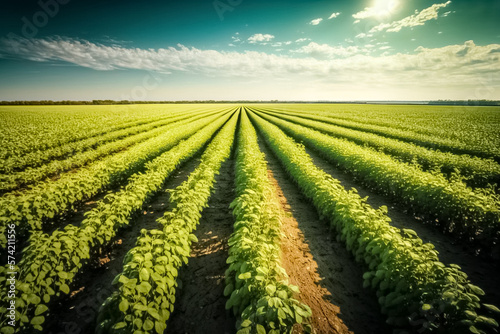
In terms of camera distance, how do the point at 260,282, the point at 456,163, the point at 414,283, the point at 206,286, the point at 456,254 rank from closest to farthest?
1. the point at 260,282
2. the point at 414,283
3. the point at 206,286
4. the point at 456,254
5. the point at 456,163

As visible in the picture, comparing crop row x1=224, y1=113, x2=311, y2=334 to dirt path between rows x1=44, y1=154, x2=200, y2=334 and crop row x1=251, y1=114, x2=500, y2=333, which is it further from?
dirt path between rows x1=44, y1=154, x2=200, y2=334

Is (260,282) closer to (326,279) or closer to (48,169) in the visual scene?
(326,279)

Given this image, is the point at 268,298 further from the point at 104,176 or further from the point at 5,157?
the point at 5,157

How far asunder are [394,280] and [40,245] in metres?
6.54

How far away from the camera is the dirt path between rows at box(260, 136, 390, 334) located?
3.99 m

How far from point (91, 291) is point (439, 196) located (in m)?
10.1

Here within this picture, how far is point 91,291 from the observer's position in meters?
4.57

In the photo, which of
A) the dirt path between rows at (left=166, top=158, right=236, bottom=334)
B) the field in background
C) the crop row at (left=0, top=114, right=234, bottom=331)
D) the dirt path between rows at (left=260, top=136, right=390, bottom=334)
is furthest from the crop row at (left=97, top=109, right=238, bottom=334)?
the dirt path between rows at (left=260, top=136, right=390, bottom=334)

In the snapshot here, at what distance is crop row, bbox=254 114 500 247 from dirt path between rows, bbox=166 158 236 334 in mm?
6843

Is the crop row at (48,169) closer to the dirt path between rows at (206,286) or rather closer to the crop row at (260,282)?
the dirt path between rows at (206,286)

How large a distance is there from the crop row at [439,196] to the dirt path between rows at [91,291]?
9429mm

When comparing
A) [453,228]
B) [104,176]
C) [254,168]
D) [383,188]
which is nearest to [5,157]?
[104,176]

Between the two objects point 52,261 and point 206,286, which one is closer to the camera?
point 52,261

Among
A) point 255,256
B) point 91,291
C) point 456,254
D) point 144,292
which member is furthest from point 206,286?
point 456,254
